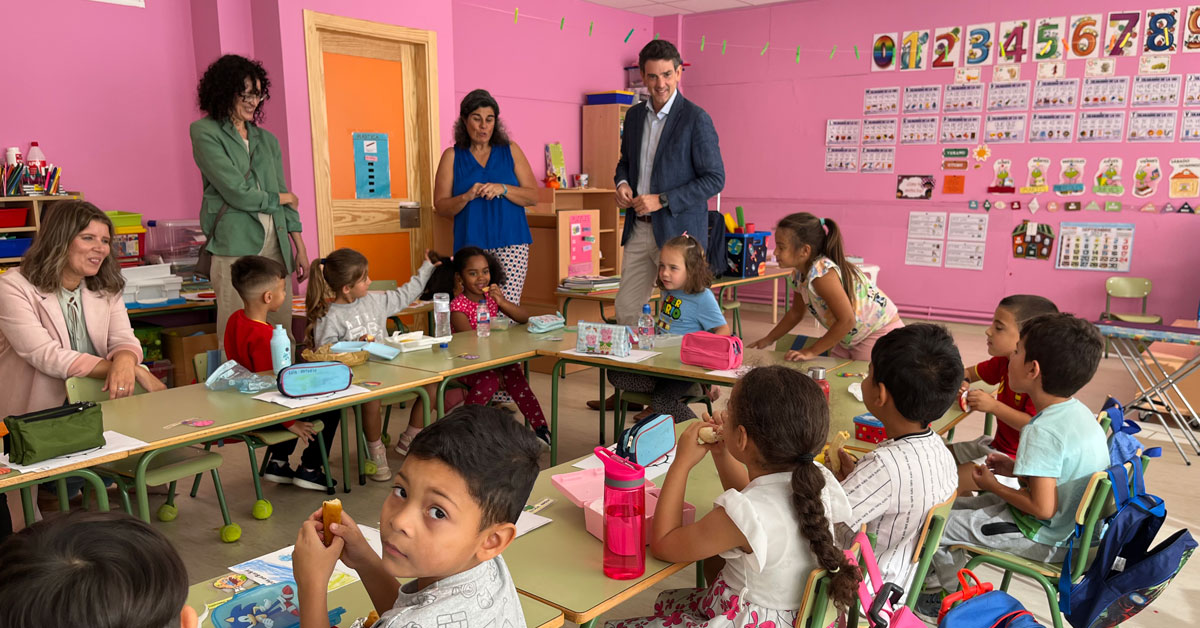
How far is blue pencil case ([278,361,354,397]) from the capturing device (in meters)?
2.81

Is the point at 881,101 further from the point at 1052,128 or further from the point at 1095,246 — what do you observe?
the point at 1095,246

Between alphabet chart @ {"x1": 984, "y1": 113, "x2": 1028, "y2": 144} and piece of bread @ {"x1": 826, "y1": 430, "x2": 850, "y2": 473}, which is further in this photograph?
alphabet chart @ {"x1": 984, "y1": 113, "x2": 1028, "y2": 144}

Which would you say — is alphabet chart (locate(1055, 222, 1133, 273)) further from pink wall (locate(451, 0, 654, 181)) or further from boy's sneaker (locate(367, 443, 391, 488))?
boy's sneaker (locate(367, 443, 391, 488))

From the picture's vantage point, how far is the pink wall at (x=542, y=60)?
7.07 metres

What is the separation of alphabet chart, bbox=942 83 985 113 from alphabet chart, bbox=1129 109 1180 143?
118 centimetres

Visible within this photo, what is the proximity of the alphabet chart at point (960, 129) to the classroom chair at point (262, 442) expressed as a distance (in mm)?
6234

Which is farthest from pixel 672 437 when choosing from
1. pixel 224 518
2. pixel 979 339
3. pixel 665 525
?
pixel 979 339

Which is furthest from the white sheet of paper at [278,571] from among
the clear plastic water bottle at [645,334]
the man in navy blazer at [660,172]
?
the man in navy blazer at [660,172]

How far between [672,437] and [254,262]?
2167mm

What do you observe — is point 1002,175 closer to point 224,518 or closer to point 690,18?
point 690,18

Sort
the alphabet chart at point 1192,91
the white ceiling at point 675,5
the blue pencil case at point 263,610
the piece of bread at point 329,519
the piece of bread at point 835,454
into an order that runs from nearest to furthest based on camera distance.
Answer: the piece of bread at point 329,519 → the blue pencil case at point 263,610 → the piece of bread at point 835,454 → the alphabet chart at point 1192,91 → the white ceiling at point 675,5

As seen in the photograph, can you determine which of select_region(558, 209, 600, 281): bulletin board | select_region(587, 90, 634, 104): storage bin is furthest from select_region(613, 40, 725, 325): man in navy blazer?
select_region(587, 90, 634, 104): storage bin

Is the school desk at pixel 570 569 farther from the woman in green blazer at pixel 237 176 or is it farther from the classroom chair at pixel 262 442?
the woman in green blazer at pixel 237 176

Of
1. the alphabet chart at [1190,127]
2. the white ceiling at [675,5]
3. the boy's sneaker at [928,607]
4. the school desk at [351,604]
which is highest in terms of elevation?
the white ceiling at [675,5]
